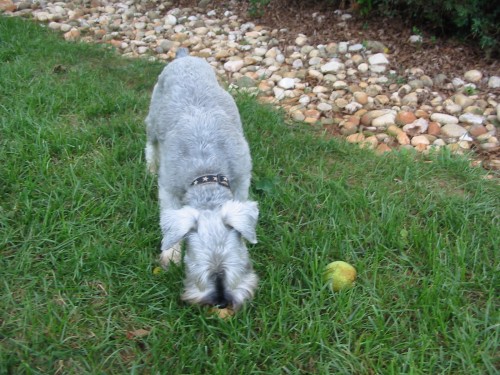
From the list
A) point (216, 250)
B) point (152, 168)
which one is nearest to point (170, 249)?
point (216, 250)

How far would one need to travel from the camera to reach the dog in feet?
9.82

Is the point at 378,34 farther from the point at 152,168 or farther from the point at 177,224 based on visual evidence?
the point at 177,224

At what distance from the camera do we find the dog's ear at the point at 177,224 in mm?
3045

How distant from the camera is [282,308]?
3.17 meters

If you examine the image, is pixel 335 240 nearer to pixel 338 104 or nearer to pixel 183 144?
pixel 183 144

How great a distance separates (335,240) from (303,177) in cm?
99

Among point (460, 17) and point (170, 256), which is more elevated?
point (460, 17)

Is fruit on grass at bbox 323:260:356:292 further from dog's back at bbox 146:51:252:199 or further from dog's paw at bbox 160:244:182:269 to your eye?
dog's paw at bbox 160:244:182:269

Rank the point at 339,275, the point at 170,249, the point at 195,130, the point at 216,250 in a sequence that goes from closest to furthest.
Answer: the point at 216,250 → the point at 339,275 → the point at 170,249 → the point at 195,130

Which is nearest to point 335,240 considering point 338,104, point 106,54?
point 338,104

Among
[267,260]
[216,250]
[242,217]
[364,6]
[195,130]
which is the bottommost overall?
[267,260]

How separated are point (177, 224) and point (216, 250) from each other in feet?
1.04

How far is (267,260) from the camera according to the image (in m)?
3.66

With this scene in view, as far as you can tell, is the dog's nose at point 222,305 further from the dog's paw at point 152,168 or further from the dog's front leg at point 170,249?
the dog's paw at point 152,168
